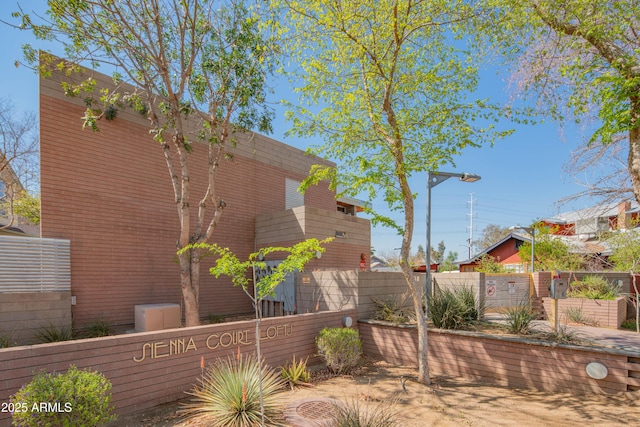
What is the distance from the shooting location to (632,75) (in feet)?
17.4

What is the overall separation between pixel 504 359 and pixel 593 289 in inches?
317

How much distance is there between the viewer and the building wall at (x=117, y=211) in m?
9.38

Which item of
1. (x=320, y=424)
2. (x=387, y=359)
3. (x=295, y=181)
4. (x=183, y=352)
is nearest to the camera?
(x=320, y=424)

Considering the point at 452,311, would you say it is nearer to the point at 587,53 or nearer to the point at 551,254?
the point at 587,53

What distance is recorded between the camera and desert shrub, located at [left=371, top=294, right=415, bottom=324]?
8664 millimetres

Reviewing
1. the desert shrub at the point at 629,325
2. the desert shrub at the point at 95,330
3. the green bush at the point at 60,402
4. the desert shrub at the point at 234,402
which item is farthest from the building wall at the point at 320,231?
the desert shrub at the point at 629,325

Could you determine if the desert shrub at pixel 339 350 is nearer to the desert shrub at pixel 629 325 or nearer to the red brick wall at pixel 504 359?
the red brick wall at pixel 504 359

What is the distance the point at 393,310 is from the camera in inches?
354

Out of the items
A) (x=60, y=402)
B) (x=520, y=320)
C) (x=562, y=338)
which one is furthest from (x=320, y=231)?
(x=60, y=402)

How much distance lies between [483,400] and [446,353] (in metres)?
1.63

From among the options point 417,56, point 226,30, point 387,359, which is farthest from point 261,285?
point 226,30

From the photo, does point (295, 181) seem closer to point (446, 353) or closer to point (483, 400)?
point (446, 353)

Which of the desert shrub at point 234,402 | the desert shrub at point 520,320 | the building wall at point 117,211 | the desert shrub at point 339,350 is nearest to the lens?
the desert shrub at point 234,402

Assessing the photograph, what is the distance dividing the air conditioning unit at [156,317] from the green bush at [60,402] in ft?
17.6
